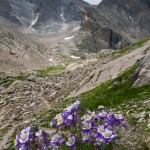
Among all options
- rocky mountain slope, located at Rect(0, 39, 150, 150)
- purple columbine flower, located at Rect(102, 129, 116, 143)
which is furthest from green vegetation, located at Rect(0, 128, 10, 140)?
purple columbine flower, located at Rect(102, 129, 116, 143)

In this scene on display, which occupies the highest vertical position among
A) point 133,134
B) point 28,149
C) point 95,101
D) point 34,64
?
point 34,64

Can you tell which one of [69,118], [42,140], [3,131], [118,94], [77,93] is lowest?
[42,140]

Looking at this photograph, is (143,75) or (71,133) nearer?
(71,133)

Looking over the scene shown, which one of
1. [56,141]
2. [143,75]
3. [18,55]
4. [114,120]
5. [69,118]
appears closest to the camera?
[56,141]

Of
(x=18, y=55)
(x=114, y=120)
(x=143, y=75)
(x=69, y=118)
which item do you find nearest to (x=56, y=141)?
(x=69, y=118)

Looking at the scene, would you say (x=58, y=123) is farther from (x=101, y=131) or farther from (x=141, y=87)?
(x=141, y=87)

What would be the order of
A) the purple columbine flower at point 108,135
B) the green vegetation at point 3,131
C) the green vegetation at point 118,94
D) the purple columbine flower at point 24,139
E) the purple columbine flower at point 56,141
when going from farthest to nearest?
the green vegetation at point 3,131, the green vegetation at point 118,94, the purple columbine flower at point 56,141, the purple columbine flower at point 24,139, the purple columbine flower at point 108,135

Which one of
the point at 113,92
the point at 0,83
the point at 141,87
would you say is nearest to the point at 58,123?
the point at 141,87

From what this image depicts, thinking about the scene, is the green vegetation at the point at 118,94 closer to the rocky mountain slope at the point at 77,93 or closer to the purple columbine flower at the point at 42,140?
the rocky mountain slope at the point at 77,93

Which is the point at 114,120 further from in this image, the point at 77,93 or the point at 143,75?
the point at 77,93

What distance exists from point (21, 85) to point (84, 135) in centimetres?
4714

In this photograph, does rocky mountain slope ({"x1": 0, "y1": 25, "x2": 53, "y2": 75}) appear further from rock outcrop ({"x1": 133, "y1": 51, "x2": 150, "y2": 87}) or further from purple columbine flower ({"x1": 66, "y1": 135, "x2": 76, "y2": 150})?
purple columbine flower ({"x1": 66, "y1": 135, "x2": 76, "y2": 150})

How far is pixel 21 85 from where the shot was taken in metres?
54.9

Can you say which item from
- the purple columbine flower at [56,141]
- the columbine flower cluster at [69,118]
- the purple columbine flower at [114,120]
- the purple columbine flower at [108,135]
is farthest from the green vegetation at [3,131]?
the purple columbine flower at [108,135]
